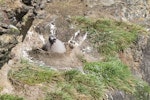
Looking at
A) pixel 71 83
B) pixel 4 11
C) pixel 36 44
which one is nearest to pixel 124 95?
pixel 71 83

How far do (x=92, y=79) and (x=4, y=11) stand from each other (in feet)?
9.31

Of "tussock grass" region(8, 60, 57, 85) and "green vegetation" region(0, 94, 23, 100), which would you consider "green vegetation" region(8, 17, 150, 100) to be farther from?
"green vegetation" region(0, 94, 23, 100)

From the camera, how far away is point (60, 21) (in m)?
14.9

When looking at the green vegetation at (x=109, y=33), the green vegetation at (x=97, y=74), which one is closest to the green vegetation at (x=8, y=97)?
the green vegetation at (x=97, y=74)

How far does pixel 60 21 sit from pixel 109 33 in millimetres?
1595

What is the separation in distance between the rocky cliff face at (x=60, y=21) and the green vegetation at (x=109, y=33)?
262 millimetres

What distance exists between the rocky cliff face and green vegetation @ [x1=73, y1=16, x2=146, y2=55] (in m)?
0.26

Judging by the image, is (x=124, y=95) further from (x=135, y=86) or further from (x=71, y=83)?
(x=71, y=83)

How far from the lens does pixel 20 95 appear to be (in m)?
10.1

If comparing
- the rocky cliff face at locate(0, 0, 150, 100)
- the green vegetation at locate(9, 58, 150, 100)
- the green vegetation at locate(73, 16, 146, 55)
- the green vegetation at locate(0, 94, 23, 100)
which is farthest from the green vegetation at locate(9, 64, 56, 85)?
the green vegetation at locate(73, 16, 146, 55)

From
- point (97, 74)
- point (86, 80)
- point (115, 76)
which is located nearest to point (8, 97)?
point (86, 80)

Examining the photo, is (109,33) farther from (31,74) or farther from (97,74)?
(31,74)

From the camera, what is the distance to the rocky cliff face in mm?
10086

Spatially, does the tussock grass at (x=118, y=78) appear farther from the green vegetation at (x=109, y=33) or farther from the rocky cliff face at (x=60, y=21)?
the green vegetation at (x=109, y=33)
